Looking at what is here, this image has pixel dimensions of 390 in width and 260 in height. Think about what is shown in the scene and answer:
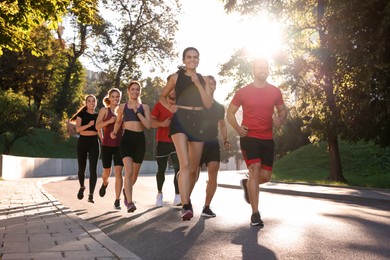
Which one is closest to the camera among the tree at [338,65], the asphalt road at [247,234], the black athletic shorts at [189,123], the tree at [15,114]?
the asphalt road at [247,234]

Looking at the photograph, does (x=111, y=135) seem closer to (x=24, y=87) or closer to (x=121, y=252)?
(x=121, y=252)

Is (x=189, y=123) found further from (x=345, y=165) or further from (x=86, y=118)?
(x=345, y=165)

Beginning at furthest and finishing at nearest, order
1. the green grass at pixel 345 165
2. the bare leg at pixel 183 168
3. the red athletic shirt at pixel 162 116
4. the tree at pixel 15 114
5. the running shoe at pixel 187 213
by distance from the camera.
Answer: the tree at pixel 15 114
the green grass at pixel 345 165
the red athletic shirt at pixel 162 116
the bare leg at pixel 183 168
the running shoe at pixel 187 213

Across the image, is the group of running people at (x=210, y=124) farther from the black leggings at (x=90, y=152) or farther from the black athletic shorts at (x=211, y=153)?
the black leggings at (x=90, y=152)

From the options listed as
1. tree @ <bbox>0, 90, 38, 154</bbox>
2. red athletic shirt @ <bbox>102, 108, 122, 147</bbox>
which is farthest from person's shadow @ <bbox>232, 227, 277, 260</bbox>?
tree @ <bbox>0, 90, 38, 154</bbox>

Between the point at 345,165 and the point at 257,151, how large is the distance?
25662mm

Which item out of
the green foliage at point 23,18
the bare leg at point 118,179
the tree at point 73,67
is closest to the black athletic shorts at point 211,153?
the bare leg at point 118,179

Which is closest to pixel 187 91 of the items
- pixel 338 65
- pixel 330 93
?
pixel 338 65

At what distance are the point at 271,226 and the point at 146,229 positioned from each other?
62.3 inches

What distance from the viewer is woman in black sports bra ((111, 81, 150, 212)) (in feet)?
29.0

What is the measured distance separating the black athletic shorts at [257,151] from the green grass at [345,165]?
18.8m

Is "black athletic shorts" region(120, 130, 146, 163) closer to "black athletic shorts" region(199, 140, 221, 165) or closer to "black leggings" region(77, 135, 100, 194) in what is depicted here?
"black athletic shorts" region(199, 140, 221, 165)

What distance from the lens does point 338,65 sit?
18281mm

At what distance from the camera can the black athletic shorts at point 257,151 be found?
7211mm
